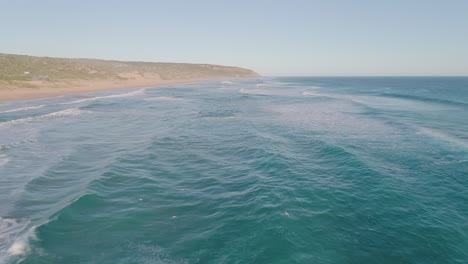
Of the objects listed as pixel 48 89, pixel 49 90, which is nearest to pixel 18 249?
pixel 49 90

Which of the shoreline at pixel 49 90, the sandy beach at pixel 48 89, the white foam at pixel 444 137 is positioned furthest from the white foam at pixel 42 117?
the white foam at pixel 444 137

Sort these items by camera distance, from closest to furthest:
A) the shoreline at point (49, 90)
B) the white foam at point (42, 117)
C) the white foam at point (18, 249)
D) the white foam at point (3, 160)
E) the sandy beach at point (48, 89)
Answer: the white foam at point (18, 249)
the white foam at point (3, 160)
the white foam at point (42, 117)
the shoreline at point (49, 90)
the sandy beach at point (48, 89)

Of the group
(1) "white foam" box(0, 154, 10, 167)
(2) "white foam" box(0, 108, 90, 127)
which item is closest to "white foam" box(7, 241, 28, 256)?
(1) "white foam" box(0, 154, 10, 167)

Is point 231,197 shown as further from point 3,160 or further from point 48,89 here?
point 48,89

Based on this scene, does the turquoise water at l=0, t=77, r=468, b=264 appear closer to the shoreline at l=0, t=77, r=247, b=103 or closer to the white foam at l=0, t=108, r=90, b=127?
the white foam at l=0, t=108, r=90, b=127

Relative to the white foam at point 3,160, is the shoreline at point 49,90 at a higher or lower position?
higher

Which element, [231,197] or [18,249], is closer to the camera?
[18,249]

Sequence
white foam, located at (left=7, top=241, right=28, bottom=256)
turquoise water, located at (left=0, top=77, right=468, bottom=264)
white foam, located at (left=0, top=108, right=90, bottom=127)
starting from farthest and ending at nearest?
white foam, located at (left=0, top=108, right=90, bottom=127)
turquoise water, located at (left=0, top=77, right=468, bottom=264)
white foam, located at (left=7, top=241, right=28, bottom=256)

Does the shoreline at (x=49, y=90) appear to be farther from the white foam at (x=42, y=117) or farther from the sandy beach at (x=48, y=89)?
the white foam at (x=42, y=117)

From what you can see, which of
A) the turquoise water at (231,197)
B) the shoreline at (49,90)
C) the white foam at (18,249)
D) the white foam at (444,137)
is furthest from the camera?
the shoreline at (49,90)
